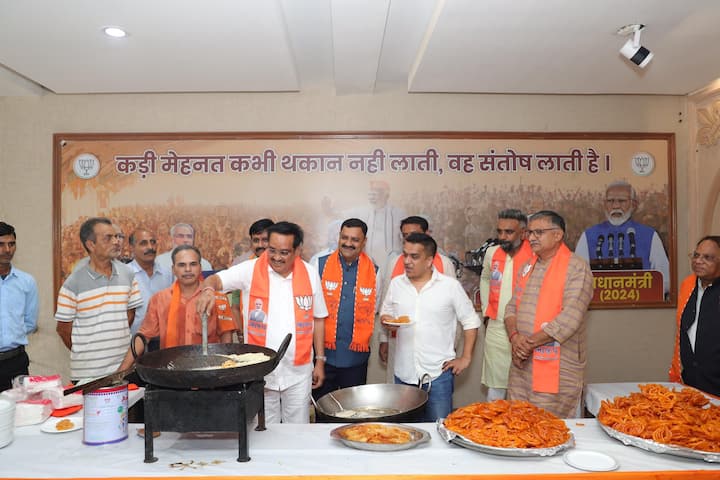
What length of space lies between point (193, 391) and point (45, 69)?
3271mm

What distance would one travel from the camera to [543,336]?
10.9ft

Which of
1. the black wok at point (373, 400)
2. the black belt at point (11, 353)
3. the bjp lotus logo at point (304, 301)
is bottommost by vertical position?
the black wok at point (373, 400)

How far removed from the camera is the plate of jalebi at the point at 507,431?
2105mm

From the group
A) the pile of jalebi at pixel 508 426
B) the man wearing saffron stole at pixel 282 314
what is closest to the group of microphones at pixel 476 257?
the man wearing saffron stole at pixel 282 314

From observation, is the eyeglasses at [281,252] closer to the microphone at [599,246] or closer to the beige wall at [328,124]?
the beige wall at [328,124]

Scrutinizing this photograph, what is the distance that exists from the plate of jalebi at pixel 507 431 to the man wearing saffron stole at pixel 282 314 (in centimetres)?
118

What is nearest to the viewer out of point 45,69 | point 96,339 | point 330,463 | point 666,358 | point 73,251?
point 330,463

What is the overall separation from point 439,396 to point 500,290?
1.15 m

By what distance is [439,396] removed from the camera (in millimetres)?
3418

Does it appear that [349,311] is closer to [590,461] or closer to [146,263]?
[146,263]

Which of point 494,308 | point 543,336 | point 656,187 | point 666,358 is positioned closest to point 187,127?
point 494,308

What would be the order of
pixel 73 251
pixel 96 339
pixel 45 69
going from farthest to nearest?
pixel 73 251, pixel 45 69, pixel 96 339

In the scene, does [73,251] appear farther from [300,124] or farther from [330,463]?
[330,463]

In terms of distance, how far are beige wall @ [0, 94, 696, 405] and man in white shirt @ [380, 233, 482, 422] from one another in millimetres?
1734
